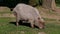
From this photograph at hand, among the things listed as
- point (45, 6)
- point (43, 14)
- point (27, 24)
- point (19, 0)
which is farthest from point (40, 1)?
point (27, 24)

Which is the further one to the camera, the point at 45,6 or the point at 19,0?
the point at 19,0

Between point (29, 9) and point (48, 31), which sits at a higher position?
point (29, 9)

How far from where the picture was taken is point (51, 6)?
19172 millimetres

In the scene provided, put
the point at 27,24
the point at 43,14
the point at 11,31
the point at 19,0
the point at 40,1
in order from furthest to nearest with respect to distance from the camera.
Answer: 1. the point at 19,0
2. the point at 40,1
3. the point at 43,14
4. the point at 27,24
5. the point at 11,31

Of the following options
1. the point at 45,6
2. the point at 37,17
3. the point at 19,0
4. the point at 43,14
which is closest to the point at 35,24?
the point at 37,17

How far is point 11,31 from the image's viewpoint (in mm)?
11375

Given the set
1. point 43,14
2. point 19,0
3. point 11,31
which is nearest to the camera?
point 11,31

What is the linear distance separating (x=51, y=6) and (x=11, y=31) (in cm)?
839

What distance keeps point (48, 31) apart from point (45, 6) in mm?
7764

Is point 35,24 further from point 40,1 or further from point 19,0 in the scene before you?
point 19,0

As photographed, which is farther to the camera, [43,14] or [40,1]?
[40,1]

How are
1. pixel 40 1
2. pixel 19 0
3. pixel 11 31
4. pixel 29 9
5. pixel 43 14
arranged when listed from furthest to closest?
pixel 19 0, pixel 40 1, pixel 43 14, pixel 29 9, pixel 11 31

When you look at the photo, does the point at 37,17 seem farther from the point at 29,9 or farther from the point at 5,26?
the point at 5,26

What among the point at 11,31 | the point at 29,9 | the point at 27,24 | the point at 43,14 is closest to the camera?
the point at 11,31
